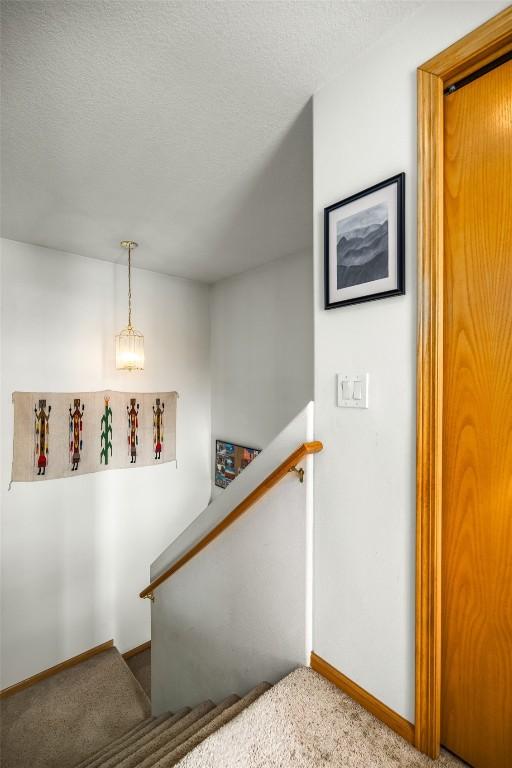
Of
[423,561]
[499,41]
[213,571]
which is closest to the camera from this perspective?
[499,41]

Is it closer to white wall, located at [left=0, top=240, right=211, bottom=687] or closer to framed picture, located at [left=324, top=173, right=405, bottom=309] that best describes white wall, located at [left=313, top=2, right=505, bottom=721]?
framed picture, located at [left=324, top=173, right=405, bottom=309]

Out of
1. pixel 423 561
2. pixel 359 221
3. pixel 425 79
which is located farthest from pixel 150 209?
pixel 423 561

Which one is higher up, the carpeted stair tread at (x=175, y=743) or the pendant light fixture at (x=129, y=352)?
the pendant light fixture at (x=129, y=352)

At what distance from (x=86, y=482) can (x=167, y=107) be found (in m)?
2.83

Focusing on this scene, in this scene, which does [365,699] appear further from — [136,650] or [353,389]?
[136,650]

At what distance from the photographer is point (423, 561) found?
1095 millimetres

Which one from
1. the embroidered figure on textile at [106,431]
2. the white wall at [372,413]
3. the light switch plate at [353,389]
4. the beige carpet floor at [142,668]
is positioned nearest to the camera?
the white wall at [372,413]

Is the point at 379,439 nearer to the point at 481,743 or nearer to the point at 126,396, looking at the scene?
the point at 481,743

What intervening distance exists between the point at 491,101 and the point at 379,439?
97 centimetres

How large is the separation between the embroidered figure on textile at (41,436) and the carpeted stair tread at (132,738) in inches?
71.4

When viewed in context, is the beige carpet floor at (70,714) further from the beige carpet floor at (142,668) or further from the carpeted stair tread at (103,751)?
the carpeted stair tread at (103,751)

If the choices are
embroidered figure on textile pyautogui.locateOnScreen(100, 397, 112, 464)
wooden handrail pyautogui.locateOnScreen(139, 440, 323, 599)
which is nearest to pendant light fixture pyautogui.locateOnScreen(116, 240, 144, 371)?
embroidered figure on textile pyautogui.locateOnScreen(100, 397, 112, 464)

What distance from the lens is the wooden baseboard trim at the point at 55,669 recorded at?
288 centimetres

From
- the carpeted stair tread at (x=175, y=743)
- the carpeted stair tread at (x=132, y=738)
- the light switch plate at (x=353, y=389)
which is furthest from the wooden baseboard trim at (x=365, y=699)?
the carpeted stair tread at (x=132, y=738)
